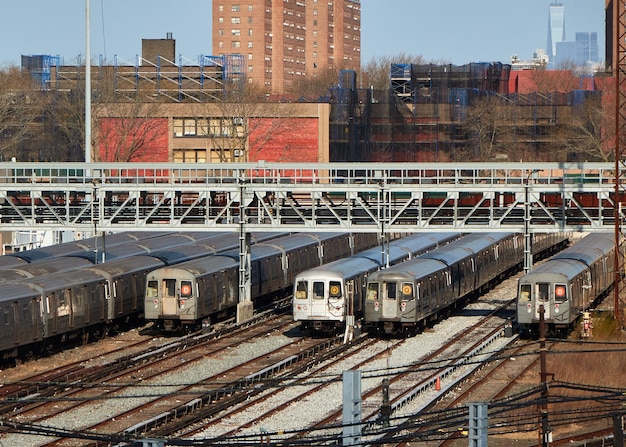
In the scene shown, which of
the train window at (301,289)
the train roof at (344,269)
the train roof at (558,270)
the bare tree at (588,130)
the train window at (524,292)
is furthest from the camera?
the bare tree at (588,130)

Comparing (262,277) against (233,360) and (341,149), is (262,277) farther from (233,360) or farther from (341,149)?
(341,149)

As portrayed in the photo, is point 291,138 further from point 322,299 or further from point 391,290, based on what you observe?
point 391,290

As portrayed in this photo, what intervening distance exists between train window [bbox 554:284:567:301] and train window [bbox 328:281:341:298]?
679 cm

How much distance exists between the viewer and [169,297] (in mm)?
39000

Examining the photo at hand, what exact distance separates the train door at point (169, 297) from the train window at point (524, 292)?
11.1 metres

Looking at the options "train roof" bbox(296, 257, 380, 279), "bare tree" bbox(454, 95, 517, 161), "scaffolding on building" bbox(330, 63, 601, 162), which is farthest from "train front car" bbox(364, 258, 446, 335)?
"bare tree" bbox(454, 95, 517, 161)

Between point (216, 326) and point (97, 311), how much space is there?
18.4ft

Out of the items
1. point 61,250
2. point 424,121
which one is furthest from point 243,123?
point 61,250

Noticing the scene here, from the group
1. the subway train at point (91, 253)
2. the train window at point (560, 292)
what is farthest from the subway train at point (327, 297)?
the subway train at point (91, 253)

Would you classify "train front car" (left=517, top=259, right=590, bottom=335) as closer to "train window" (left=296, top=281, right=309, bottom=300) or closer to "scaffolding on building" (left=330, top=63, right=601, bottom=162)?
"train window" (left=296, top=281, right=309, bottom=300)

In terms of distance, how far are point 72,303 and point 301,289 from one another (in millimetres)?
7198

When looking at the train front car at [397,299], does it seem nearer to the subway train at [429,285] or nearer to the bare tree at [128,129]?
the subway train at [429,285]

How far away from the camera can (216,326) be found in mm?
42188

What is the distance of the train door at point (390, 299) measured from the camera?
3759 cm
